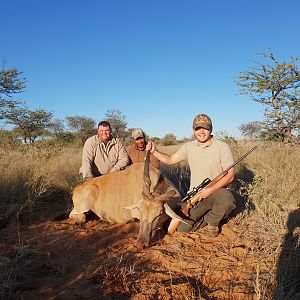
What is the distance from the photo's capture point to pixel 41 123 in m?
Result: 24.6

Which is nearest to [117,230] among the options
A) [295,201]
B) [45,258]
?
[45,258]

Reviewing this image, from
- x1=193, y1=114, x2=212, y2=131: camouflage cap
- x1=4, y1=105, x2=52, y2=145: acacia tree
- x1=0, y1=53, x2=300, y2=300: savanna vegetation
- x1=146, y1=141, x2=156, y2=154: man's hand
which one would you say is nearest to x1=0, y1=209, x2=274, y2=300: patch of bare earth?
x1=0, y1=53, x2=300, y2=300: savanna vegetation

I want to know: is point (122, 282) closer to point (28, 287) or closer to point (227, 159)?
point (28, 287)

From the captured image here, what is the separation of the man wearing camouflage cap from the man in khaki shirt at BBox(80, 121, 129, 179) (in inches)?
77.9

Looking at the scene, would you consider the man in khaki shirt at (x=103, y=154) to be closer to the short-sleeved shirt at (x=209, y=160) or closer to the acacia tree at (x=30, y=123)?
the short-sleeved shirt at (x=209, y=160)

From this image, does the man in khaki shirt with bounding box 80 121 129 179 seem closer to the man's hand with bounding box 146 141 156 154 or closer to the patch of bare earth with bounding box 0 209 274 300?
the man's hand with bounding box 146 141 156 154

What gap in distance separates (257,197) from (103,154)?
2896mm

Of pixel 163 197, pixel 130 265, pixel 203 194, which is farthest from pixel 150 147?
pixel 130 265

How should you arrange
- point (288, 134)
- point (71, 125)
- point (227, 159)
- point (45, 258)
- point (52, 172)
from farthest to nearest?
point (71, 125) < point (288, 134) < point (52, 172) < point (227, 159) < point (45, 258)

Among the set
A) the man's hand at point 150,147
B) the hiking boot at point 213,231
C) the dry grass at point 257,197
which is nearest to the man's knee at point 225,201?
the hiking boot at point 213,231

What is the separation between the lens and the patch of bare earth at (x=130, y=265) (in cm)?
301

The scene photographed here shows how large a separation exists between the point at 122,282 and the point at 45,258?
1.16 metres

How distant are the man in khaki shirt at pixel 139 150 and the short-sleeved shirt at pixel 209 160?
172 centimetres

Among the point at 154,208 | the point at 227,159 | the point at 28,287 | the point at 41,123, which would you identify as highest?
the point at 41,123
